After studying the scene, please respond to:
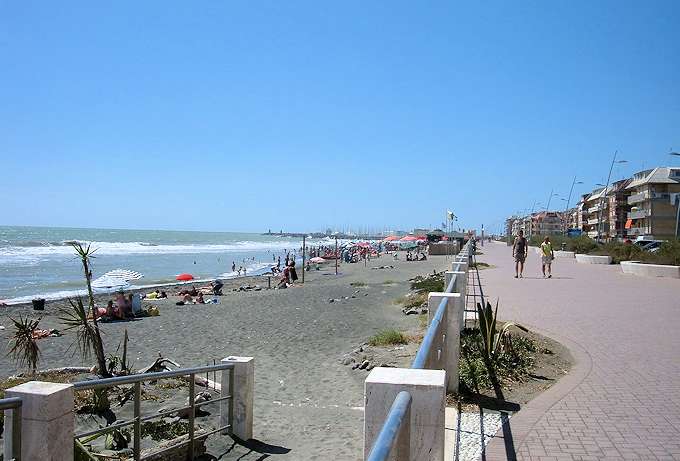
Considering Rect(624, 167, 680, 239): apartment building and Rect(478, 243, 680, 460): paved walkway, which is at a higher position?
Rect(624, 167, 680, 239): apartment building

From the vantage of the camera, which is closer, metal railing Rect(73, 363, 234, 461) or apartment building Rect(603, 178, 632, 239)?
metal railing Rect(73, 363, 234, 461)

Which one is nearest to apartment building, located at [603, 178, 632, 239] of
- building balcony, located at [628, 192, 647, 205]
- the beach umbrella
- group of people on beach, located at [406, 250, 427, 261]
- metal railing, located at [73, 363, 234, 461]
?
building balcony, located at [628, 192, 647, 205]

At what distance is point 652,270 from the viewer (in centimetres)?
2161

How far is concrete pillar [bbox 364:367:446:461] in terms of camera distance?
2.45 m

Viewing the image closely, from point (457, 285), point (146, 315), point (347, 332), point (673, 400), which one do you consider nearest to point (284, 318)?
point (347, 332)

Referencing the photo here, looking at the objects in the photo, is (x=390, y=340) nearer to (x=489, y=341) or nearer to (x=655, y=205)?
(x=489, y=341)

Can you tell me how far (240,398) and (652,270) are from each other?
768 inches

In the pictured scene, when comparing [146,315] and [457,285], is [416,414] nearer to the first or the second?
[457,285]

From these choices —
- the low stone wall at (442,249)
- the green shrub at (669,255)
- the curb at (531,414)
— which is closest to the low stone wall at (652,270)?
the green shrub at (669,255)

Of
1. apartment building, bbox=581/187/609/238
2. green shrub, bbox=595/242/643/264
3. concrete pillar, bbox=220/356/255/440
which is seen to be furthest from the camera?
apartment building, bbox=581/187/609/238

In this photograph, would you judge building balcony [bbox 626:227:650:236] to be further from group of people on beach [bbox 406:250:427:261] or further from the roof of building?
group of people on beach [bbox 406:250:427:261]

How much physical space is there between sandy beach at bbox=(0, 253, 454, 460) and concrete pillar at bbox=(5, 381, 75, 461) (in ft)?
8.86

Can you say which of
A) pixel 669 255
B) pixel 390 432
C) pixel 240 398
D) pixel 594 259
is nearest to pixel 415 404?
pixel 390 432

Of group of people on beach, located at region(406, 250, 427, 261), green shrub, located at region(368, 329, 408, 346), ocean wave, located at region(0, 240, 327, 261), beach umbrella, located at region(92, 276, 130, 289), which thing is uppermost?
group of people on beach, located at region(406, 250, 427, 261)
